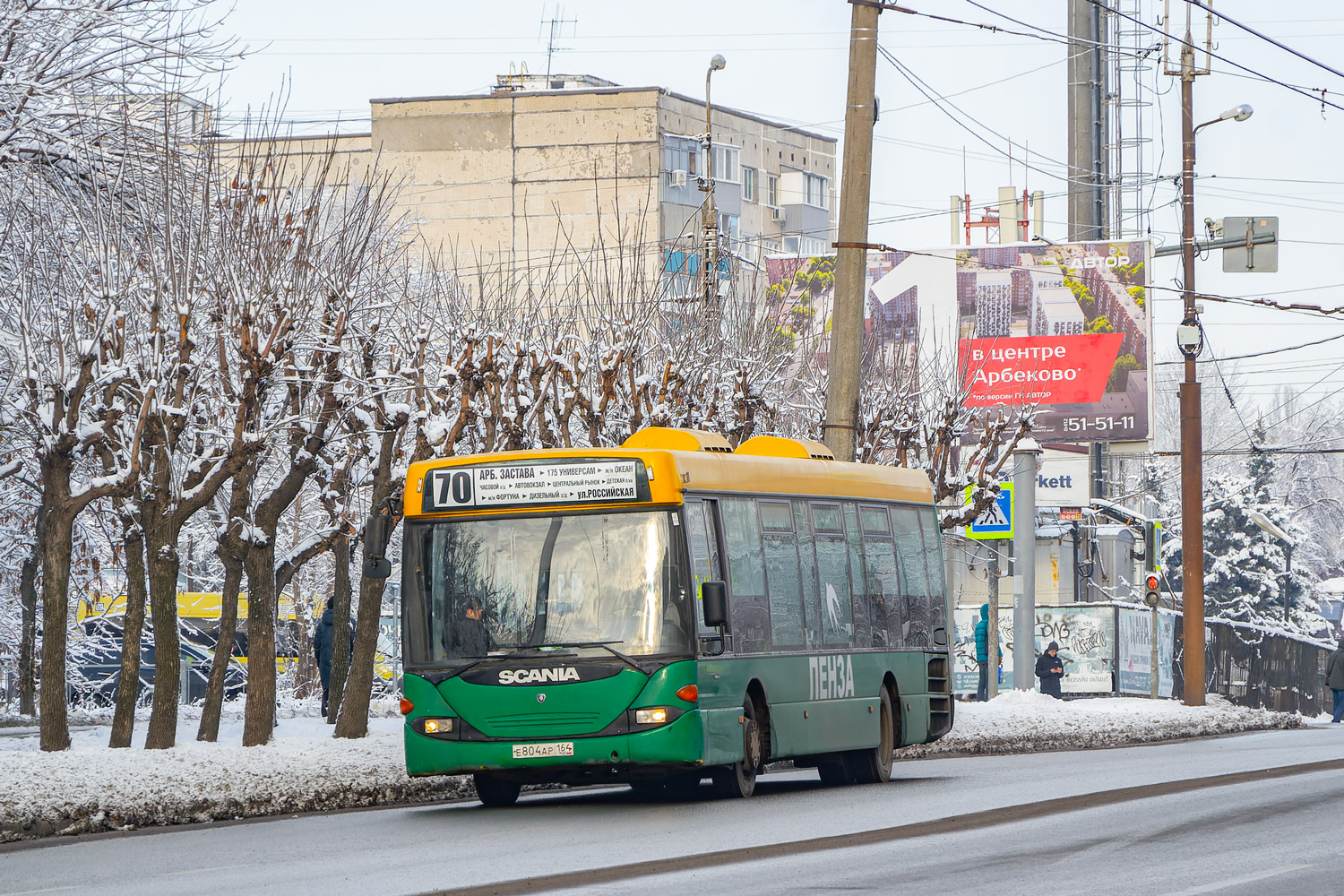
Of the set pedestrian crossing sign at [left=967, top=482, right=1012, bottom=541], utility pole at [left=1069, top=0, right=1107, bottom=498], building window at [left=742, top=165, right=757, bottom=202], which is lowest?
pedestrian crossing sign at [left=967, top=482, right=1012, bottom=541]

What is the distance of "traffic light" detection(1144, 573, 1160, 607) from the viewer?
122 ft

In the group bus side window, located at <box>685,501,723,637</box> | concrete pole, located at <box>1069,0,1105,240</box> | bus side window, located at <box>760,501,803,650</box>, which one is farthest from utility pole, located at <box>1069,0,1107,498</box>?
bus side window, located at <box>685,501,723,637</box>

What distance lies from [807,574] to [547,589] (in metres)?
2.94

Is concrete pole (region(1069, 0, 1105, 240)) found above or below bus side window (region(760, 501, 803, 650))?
above

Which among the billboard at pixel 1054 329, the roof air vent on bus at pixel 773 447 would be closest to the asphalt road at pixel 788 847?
the roof air vent on bus at pixel 773 447

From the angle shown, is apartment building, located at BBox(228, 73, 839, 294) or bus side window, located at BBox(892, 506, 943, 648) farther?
apartment building, located at BBox(228, 73, 839, 294)

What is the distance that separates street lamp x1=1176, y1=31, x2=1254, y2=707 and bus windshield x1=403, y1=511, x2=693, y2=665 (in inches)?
791

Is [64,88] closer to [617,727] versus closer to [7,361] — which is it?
[7,361]

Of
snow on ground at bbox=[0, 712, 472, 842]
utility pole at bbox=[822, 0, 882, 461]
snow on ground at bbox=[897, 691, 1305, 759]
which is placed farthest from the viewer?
snow on ground at bbox=[897, 691, 1305, 759]

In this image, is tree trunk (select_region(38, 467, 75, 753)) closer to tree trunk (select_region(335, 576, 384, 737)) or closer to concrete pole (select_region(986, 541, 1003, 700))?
tree trunk (select_region(335, 576, 384, 737))

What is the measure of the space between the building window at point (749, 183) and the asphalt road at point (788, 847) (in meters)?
60.3

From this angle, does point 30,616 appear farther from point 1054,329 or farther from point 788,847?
point 1054,329

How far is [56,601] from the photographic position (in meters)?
19.5

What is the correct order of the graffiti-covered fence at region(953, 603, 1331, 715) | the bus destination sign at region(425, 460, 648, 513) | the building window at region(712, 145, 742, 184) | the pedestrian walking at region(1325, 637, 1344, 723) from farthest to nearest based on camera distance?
the building window at region(712, 145, 742, 184) → the graffiti-covered fence at region(953, 603, 1331, 715) → the pedestrian walking at region(1325, 637, 1344, 723) → the bus destination sign at region(425, 460, 648, 513)
